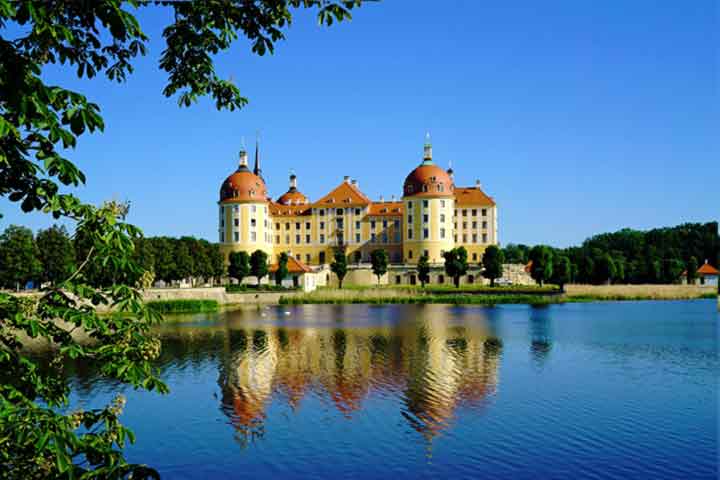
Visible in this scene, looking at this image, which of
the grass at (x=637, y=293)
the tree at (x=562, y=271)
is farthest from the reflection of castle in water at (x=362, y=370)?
the tree at (x=562, y=271)

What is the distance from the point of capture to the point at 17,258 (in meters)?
39.2

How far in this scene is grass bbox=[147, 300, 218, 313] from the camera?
42309 mm

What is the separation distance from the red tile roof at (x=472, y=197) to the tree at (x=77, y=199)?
224ft

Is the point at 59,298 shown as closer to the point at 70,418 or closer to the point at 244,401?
the point at 70,418

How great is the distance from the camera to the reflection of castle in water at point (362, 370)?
1481 centimetres

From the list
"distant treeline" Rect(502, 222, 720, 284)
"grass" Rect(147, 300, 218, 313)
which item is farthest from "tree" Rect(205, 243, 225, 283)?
"distant treeline" Rect(502, 222, 720, 284)

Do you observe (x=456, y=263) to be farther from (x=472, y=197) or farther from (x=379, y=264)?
(x=472, y=197)

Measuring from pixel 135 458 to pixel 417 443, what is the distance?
182 inches

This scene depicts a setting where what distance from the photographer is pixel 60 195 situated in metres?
3.88

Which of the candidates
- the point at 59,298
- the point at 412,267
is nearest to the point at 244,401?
the point at 59,298

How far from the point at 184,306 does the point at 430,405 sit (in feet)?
103

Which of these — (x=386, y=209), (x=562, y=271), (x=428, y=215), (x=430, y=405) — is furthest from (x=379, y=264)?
(x=430, y=405)

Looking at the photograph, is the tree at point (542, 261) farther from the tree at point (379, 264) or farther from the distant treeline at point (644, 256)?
the tree at point (379, 264)

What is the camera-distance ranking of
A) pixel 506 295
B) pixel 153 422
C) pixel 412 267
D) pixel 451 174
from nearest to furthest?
pixel 153 422
pixel 506 295
pixel 412 267
pixel 451 174
